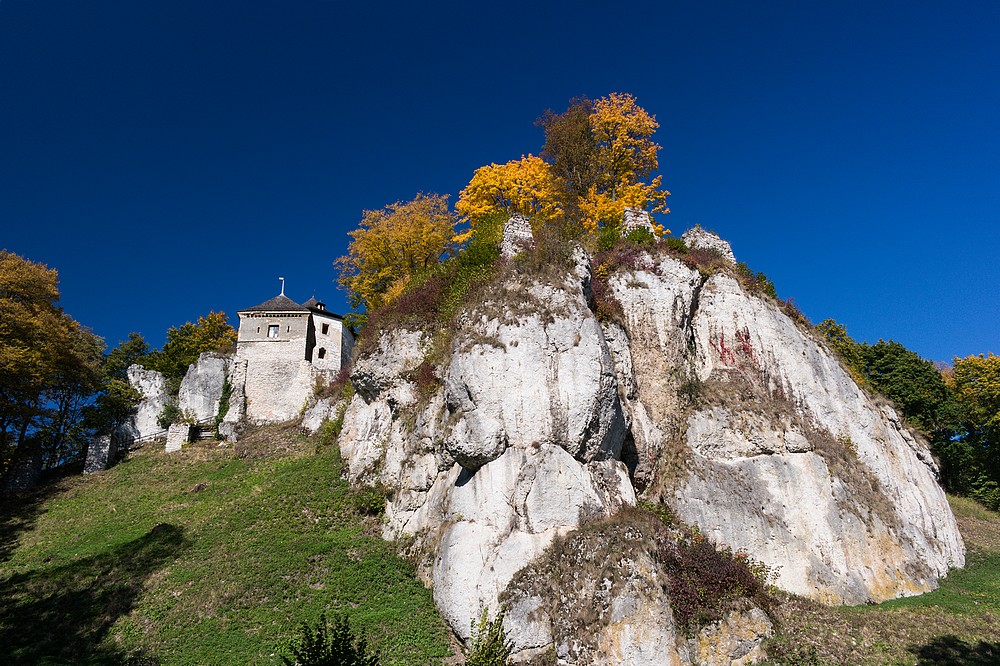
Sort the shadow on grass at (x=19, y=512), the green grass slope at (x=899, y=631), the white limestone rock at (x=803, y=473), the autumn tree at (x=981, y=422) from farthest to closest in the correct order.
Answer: the autumn tree at (x=981, y=422) < the shadow on grass at (x=19, y=512) < the white limestone rock at (x=803, y=473) < the green grass slope at (x=899, y=631)

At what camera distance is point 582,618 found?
1413 cm

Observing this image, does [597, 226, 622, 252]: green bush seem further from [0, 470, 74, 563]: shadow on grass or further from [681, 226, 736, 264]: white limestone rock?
[0, 470, 74, 563]: shadow on grass

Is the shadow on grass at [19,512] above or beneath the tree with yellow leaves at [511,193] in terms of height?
beneath

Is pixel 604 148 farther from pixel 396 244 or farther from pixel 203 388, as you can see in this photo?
pixel 203 388

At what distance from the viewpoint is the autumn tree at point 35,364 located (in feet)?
92.3

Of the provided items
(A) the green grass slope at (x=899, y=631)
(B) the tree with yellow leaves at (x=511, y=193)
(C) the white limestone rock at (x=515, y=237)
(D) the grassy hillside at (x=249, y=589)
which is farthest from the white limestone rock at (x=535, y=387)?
(B) the tree with yellow leaves at (x=511, y=193)

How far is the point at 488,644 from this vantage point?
13.9 meters

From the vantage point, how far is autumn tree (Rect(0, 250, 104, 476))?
28147 millimetres

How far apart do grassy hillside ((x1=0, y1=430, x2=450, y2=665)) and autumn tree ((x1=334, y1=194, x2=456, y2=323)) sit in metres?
12.3

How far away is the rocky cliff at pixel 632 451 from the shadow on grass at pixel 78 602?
8391 millimetres

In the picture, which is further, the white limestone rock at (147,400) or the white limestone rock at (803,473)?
the white limestone rock at (147,400)

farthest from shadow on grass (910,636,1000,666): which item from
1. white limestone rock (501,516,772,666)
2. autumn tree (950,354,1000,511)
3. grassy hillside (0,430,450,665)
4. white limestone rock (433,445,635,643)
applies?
autumn tree (950,354,1000,511)

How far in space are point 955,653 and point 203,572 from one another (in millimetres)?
23059

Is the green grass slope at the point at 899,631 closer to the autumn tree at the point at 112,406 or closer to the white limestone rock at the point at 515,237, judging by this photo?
the white limestone rock at the point at 515,237
